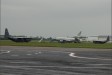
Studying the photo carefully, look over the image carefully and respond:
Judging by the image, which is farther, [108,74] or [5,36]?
[5,36]

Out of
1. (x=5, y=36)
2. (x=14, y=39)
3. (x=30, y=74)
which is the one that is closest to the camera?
(x=30, y=74)

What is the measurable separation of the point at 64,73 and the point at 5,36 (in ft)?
513

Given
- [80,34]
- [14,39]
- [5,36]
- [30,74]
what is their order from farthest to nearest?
[80,34] < [5,36] < [14,39] < [30,74]

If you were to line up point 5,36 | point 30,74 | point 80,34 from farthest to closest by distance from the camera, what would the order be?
point 80,34 → point 5,36 → point 30,74

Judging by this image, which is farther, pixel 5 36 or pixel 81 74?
pixel 5 36

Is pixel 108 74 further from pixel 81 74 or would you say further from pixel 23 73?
pixel 23 73

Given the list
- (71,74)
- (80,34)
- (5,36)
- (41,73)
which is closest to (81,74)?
(71,74)

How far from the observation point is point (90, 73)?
661 inches

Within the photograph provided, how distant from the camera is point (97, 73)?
16781 millimetres

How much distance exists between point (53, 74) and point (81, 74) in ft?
A: 3.74

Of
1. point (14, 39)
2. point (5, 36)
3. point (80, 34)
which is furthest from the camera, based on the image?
point (80, 34)

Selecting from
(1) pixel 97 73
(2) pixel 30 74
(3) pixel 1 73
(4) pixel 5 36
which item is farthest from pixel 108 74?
(4) pixel 5 36

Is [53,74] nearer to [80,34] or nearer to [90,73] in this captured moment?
[90,73]

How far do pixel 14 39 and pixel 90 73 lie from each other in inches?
4638
